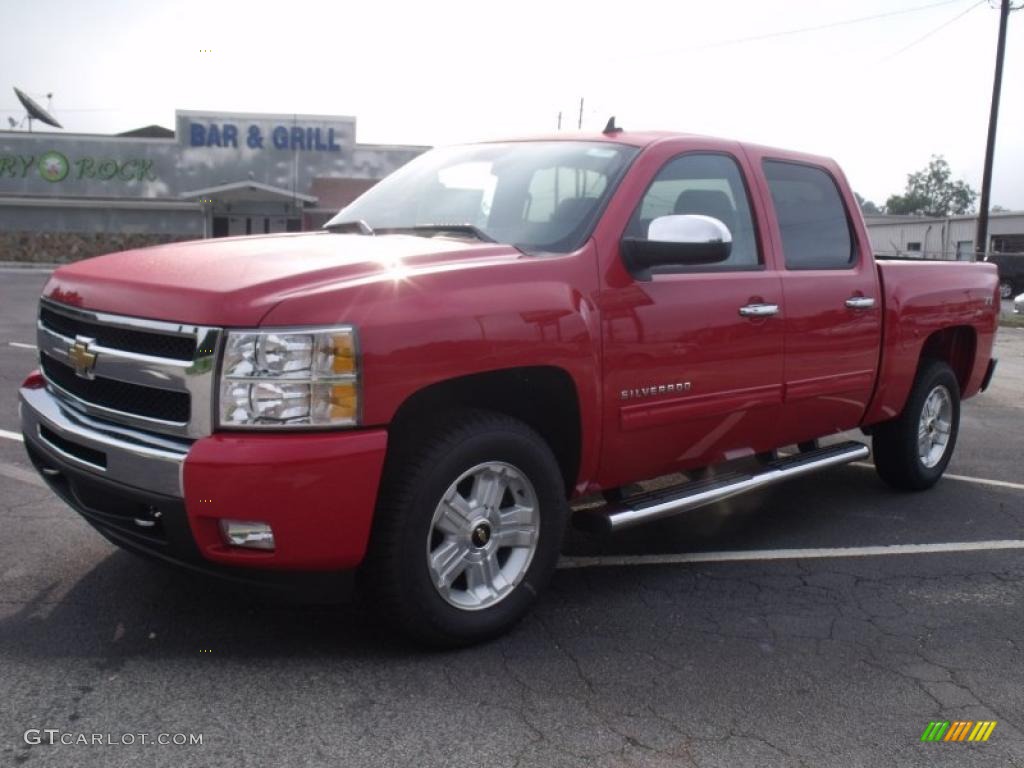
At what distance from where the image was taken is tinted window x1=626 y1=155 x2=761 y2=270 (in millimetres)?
4434

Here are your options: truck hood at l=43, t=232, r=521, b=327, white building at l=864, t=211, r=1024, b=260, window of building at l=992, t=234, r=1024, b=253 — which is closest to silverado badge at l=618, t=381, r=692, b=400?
truck hood at l=43, t=232, r=521, b=327

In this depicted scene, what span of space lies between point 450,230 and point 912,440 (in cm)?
338

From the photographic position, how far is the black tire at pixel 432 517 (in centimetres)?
336

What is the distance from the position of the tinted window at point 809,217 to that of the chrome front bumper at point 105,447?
3101mm

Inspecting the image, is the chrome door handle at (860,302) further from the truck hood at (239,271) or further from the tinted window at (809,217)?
the truck hood at (239,271)

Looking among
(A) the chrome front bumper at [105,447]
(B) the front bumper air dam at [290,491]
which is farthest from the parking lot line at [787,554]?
(A) the chrome front bumper at [105,447]

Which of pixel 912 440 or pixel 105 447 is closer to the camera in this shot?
pixel 105 447

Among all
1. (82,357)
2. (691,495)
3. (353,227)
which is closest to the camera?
(82,357)

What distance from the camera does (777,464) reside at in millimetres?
5211

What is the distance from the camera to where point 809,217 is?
5344 millimetres

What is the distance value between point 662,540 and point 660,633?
1.29m

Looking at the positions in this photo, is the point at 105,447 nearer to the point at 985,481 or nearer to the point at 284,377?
the point at 284,377

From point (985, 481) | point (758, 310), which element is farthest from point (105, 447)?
point (985, 481)

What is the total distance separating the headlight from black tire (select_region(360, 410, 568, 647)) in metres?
0.39
